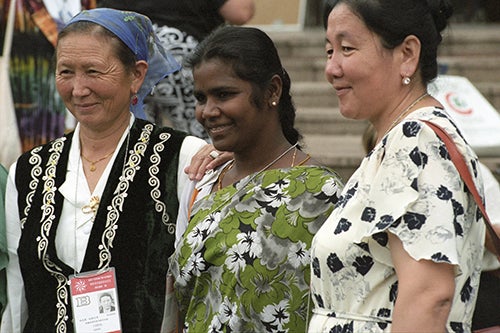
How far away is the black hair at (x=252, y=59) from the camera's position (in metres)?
4.01

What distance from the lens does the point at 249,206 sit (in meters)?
3.78

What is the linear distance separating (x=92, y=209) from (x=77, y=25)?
69cm

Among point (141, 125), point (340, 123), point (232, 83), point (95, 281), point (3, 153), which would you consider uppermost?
point (232, 83)

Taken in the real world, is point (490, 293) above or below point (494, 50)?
above

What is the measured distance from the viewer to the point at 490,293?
A: 4773 millimetres

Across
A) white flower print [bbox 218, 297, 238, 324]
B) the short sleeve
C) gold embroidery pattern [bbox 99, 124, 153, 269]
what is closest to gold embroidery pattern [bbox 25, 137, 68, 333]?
gold embroidery pattern [bbox 99, 124, 153, 269]

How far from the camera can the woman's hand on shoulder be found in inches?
165

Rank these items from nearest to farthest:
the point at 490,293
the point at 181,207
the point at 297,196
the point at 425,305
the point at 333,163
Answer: the point at 425,305 → the point at 297,196 → the point at 181,207 → the point at 490,293 → the point at 333,163

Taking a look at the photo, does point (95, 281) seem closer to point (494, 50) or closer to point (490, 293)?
point (490, 293)

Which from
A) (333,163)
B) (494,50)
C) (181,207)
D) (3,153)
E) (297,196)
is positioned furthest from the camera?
(494,50)

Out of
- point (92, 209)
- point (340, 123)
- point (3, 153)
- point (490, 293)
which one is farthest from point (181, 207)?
point (340, 123)

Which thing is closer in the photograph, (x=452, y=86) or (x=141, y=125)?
(x=141, y=125)

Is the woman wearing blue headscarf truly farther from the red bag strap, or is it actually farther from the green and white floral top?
the red bag strap

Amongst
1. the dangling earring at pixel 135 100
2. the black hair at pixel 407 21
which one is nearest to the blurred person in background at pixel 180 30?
the dangling earring at pixel 135 100
